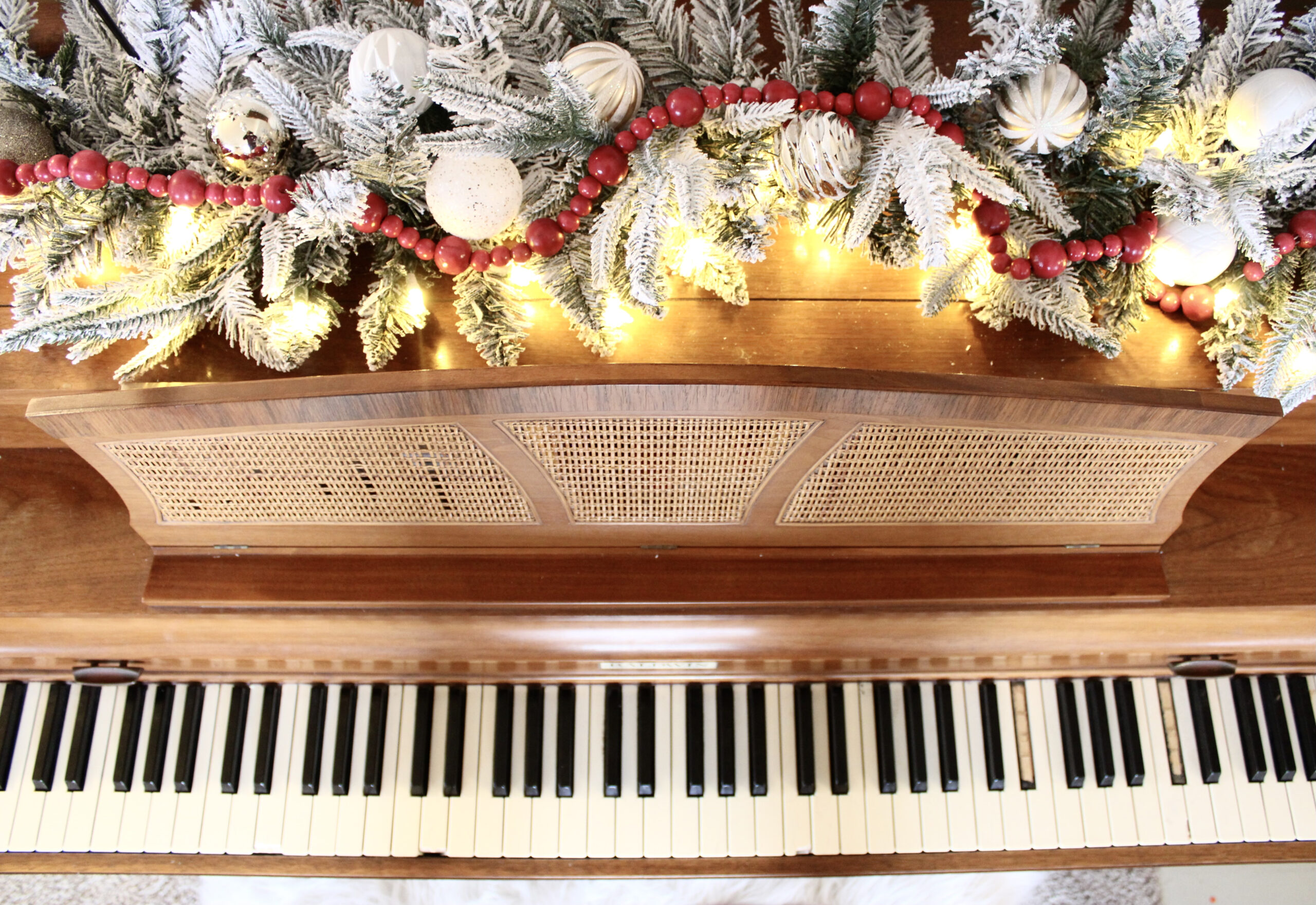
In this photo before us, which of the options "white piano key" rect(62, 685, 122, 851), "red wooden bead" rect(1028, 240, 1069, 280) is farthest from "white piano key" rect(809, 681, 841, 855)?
"white piano key" rect(62, 685, 122, 851)

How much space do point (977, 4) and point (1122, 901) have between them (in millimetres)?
2158

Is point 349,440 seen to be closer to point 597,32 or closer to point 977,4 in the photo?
point 597,32

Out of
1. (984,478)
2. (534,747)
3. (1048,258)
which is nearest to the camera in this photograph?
(1048,258)

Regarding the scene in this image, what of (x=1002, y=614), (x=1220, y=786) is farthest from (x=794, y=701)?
(x=1220, y=786)

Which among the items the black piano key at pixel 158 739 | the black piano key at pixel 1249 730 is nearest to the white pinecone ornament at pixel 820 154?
the black piano key at pixel 1249 730

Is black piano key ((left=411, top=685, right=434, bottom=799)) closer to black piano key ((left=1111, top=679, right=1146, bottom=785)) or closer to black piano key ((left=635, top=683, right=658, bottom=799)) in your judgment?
black piano key ((left=635, top=683, right=658, bottom=799))

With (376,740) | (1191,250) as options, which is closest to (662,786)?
(376,740)

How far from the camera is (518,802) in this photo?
1.52 meters

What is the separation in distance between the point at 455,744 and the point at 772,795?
0.56 m

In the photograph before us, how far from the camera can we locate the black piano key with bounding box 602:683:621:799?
59.2 inches

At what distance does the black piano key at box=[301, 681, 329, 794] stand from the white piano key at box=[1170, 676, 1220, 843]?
1.53 metres

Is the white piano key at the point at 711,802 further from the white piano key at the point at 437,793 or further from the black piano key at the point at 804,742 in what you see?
the white piano key at the point at 437,793

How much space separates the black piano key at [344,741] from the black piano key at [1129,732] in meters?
1.36

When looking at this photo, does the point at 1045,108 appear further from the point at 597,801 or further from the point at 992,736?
the point at 597,801
